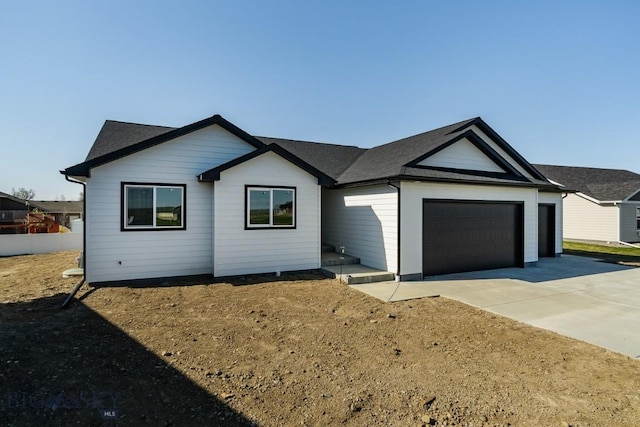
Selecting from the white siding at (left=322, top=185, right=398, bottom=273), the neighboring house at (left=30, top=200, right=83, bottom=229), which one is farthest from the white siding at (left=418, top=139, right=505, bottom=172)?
the neighboring house at (left=30, top=200, right=83, bottom=229)

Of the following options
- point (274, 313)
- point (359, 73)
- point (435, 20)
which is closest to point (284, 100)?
point (359, 73)

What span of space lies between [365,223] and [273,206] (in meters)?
3.15

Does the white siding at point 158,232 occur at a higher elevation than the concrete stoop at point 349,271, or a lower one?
higher

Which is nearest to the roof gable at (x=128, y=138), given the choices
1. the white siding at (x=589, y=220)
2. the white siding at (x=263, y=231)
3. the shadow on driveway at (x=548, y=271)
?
the white siding at (x=263, y=231)

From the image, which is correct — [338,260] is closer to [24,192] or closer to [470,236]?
Answer: [470,236]

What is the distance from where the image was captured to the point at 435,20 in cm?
1084

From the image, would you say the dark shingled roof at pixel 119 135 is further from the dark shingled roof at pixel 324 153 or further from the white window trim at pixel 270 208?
the dark shingled roof at pixel 324 153

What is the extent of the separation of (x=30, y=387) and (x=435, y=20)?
1328cm

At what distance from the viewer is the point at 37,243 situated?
49.5ft

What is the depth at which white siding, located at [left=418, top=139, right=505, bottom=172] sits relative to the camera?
10.6 meters

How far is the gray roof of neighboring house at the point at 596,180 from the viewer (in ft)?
69.9

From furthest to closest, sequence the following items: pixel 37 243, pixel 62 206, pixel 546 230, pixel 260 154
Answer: pixel 62 206 → pixel 37 243 → pixel 546 230 → pixel 260 154

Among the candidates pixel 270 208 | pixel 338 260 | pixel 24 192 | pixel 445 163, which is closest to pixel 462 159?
pixel 445 163

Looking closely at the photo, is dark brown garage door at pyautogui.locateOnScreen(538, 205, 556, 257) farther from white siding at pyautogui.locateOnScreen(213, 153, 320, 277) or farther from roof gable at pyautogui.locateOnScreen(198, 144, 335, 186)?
white siding at pyautogui.locateOnScreen(213, 153, 320, 277)
